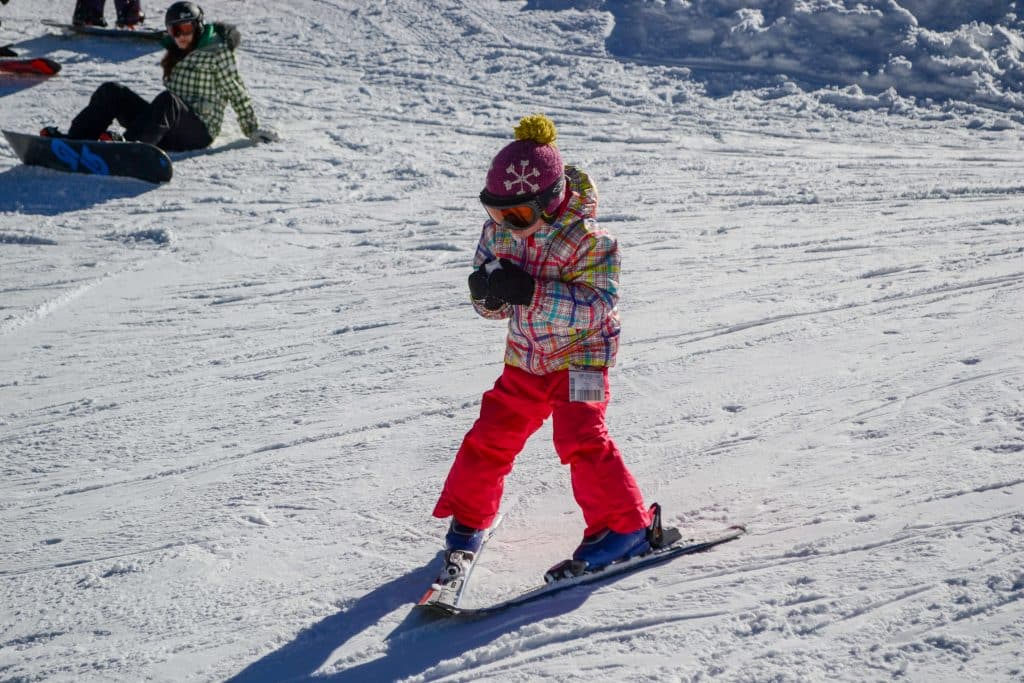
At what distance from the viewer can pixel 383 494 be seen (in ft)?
11.0

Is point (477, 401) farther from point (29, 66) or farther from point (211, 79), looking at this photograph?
point (29, 66)

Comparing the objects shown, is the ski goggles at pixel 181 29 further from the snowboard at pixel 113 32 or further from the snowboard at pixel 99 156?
the snowboard at pixel 113 32

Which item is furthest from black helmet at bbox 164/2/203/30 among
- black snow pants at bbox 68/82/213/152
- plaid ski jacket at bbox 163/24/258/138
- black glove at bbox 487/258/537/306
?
black glove at bbox 487/258/537/306

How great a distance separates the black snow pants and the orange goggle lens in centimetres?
498

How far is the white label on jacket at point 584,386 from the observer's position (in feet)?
9.12

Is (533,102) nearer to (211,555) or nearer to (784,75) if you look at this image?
(784,75)

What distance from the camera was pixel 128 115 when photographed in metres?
6.87

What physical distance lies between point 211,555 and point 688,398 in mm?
1942

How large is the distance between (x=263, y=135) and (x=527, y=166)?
553cm

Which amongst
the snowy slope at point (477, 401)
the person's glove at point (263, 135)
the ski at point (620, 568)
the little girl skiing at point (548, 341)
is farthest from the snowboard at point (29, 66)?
the ski at point (620, 568)

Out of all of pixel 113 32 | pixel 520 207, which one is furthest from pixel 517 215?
pixel 113 32

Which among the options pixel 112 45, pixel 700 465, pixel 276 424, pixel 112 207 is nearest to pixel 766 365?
pixel 700 465

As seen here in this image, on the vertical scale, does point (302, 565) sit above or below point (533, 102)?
below

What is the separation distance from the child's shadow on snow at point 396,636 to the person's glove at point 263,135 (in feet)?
18.2
